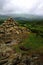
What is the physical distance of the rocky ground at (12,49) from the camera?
5550 centimetres

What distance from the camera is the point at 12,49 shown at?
68625 millimetres

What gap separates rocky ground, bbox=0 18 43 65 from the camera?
55500mm

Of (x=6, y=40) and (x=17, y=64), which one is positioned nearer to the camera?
(x=17, y=64)

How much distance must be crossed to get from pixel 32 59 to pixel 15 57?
15.4 feet

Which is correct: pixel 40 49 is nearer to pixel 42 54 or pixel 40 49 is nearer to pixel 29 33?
pixel 42 54

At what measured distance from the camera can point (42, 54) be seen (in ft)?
213

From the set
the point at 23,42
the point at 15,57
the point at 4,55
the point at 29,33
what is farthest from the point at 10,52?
the point at 29,33

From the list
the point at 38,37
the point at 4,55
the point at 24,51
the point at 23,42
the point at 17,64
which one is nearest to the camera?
the point at 17,64

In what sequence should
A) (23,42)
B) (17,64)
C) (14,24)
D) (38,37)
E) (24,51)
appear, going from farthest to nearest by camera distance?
(14,24) < (38,37) < (23,42) < (24,51) < (17,64)

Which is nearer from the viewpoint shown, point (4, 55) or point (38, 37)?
point (4, 55)

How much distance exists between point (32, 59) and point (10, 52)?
425 inches

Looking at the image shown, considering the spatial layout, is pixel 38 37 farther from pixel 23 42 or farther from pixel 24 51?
pixel 24 51

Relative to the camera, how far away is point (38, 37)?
88750 mm

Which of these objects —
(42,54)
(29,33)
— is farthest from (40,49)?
(29,33)
